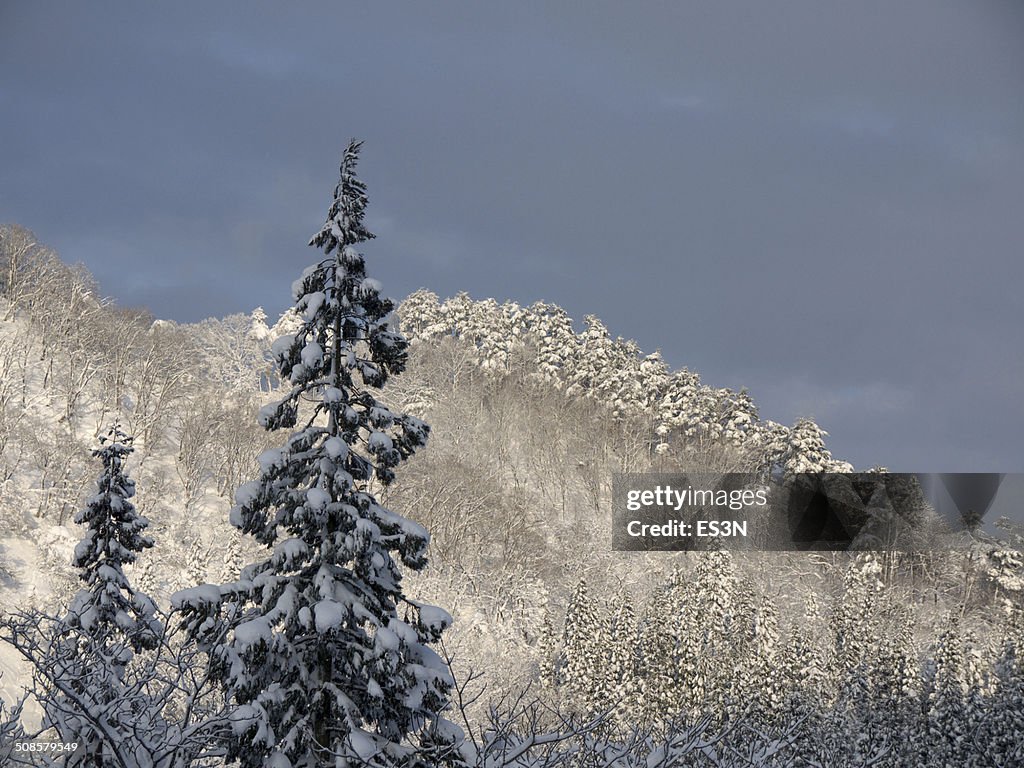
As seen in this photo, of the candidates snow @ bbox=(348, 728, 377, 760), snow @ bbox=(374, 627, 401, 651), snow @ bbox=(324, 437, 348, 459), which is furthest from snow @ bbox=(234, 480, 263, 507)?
snow @ bbox=(348, 728, 377, 760)

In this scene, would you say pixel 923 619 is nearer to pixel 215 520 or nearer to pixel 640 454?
pixel 640 454

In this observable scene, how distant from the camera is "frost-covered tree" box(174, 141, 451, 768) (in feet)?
36.0

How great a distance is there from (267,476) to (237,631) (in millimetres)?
2214

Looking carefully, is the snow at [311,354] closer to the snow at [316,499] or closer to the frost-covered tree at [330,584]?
the frost-covered tree at [330,584]

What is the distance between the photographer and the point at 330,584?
11531 mm

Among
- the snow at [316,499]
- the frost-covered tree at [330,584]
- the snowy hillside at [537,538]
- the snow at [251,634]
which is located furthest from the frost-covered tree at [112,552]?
the snow at [316,499]

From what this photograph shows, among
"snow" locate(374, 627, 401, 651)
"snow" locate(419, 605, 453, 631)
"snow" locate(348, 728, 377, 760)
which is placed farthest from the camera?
"snow" locate(419, 605, 453, 631)

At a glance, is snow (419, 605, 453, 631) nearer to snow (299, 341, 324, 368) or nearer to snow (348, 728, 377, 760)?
snow (348, 728, 377, 760)

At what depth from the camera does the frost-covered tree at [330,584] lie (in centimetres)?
1098

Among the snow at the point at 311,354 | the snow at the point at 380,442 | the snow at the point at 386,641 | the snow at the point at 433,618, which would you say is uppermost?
the snow at the point at 311,354

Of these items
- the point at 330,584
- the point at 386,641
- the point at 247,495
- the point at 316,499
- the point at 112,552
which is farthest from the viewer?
the point at 112,552

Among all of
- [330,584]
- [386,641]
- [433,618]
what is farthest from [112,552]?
[386,641]

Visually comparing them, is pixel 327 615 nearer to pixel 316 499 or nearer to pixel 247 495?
pixel 316 499

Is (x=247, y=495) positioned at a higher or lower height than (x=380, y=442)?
lower
